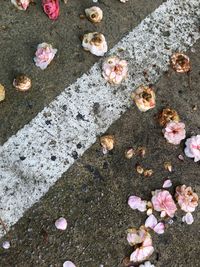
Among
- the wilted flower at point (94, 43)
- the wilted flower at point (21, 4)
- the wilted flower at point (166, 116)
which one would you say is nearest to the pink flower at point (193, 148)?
the wilted flower at point (166, 116)

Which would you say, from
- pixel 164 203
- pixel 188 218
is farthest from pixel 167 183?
pixel 188 218

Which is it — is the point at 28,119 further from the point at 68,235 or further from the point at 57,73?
the point at 68,235

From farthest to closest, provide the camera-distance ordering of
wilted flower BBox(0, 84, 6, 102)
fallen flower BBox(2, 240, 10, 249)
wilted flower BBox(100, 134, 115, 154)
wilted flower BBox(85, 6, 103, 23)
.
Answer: wilted flower BBox(85, 6, 103, 23) < wilted flower BBox(100, 134, 115, 154) < wilted flower BBox(0, 84, 6, 102) < fallen flower BBox(2, 240, 10, 249)

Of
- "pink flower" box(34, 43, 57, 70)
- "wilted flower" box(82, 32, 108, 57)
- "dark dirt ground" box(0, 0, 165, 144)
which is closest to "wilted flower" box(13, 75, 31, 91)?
"dark dirt ground" box(0, 0, 165, 144)

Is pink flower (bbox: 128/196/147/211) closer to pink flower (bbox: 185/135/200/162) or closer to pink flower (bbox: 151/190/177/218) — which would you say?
pink flower (bbox: 151/190/177/218)

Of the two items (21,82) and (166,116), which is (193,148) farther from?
(21,82)

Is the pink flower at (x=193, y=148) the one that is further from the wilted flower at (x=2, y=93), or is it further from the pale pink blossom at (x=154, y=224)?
the wilted flower at (x=2, y=93)

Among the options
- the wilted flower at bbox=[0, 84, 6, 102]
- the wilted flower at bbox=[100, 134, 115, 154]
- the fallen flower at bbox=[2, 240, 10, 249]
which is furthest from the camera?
the wilted flower at bbox=[100, 134, 115, 154]
